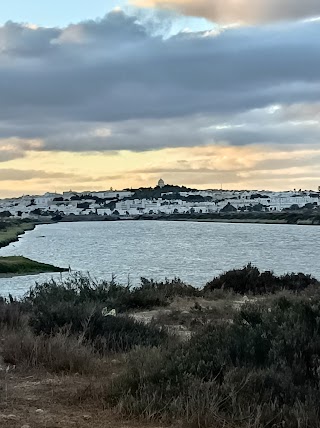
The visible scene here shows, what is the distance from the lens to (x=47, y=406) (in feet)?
20.3

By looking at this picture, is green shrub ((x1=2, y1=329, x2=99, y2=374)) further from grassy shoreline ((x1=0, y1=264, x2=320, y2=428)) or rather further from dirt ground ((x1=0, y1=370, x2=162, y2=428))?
dirt ground ((x1=0, y1=370, x2=162, y2=428))

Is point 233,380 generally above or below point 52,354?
above

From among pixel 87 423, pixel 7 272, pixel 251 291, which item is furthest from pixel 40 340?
pixel 7 272

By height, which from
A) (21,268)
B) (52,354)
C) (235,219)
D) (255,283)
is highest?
(52,354)

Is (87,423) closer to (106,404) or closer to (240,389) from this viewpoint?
(106,404)

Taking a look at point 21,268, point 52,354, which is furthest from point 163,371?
point 21,268

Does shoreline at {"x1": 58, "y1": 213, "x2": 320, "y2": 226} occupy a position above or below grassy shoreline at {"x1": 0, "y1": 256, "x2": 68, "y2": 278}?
above

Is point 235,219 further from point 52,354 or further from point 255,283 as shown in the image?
point 52,354

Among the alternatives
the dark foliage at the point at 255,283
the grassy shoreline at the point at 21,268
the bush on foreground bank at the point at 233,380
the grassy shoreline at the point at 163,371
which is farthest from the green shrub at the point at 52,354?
the grassy shoreline at the point at 21,268

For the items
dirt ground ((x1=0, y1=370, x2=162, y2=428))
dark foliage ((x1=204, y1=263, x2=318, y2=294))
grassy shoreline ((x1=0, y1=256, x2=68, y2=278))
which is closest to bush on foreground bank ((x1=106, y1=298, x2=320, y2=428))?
dirt ground ((x1=0, y1=370, x2=162, y2=428))

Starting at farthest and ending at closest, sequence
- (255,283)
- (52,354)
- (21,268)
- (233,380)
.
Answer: (21,268), (255,283), (52,354), (233,380)

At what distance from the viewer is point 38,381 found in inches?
281

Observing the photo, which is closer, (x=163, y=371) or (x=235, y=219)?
(x=163, y=371)

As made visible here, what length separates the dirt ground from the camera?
561cm
